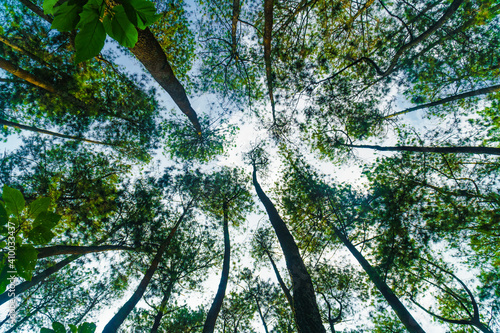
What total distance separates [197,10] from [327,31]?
5411 millimetres

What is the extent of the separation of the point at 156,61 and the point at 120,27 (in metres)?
6.18

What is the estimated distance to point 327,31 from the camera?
8.17 meters

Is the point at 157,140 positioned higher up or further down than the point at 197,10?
further down

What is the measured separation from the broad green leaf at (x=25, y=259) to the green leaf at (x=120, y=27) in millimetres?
1201

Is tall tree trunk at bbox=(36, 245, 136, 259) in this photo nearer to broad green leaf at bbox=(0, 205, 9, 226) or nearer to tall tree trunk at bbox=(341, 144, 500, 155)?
broad green leaf at bbox=(0, 205, 9, 226)

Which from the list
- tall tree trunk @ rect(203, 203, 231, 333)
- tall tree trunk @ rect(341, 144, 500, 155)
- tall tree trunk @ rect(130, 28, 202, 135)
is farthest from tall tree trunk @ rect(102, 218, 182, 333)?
tall tree trunk @ rect(341, 144, 500, 155)

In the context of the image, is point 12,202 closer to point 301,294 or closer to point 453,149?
point 301,294

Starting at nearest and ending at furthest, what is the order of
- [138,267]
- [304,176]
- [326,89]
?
[326,89]
[138,267]
[304,176]

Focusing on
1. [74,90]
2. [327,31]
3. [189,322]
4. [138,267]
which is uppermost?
[327,31]

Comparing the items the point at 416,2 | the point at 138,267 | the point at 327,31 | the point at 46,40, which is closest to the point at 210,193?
the point at 138,267

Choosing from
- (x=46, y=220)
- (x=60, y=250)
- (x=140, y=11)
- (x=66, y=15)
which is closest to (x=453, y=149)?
(x=140, y=11)

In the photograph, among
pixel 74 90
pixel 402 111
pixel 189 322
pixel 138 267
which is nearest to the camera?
pixel 74 90

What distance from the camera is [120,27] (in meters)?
0.82

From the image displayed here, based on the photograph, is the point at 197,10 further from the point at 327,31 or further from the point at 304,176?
the point at 304,176
